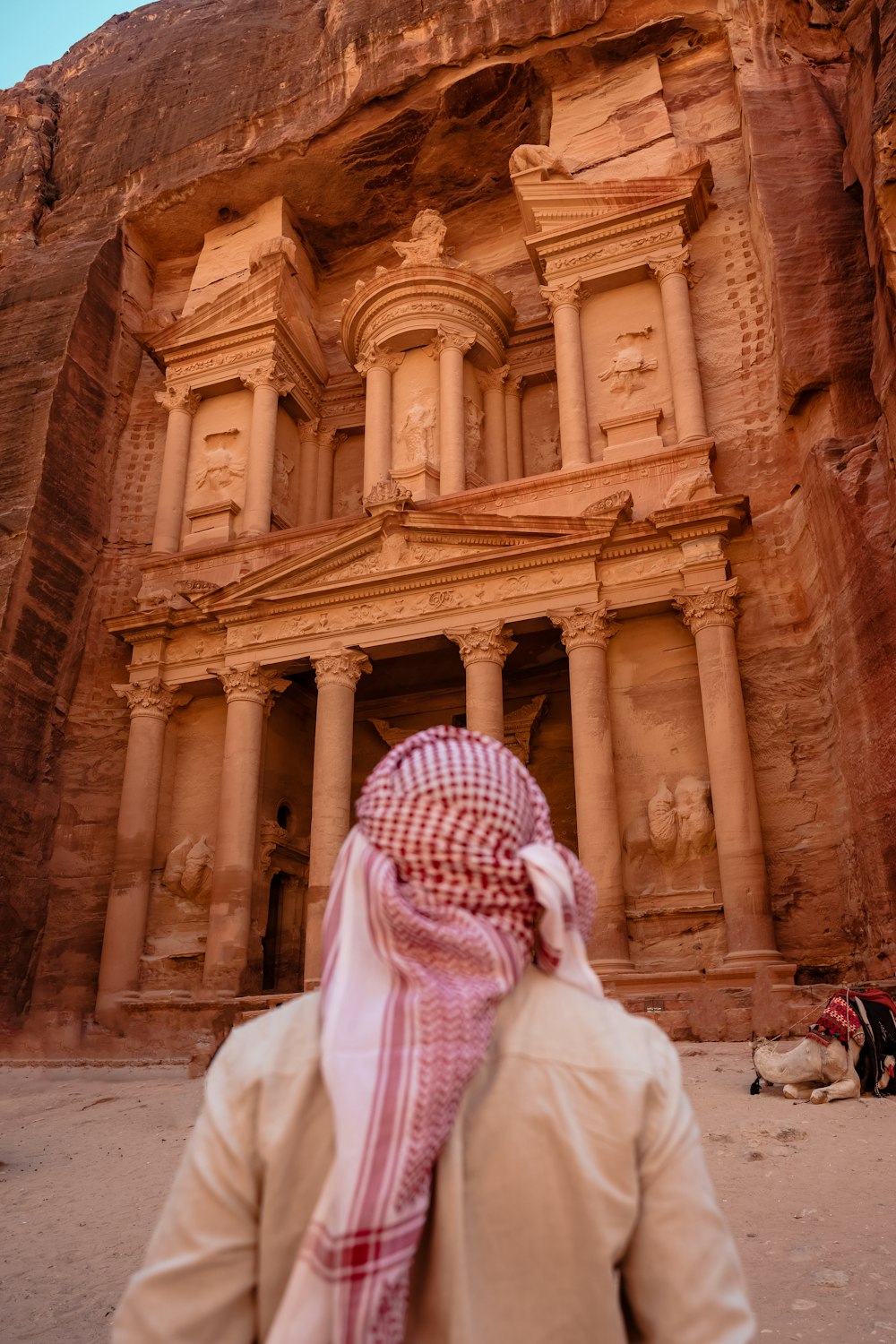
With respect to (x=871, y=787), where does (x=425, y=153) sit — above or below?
above

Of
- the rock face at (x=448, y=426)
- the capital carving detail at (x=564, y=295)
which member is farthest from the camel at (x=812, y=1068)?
the capital carving detail at (x=564, y=295)

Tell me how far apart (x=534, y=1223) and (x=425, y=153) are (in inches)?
931

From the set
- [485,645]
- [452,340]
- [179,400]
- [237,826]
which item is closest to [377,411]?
[452,340]

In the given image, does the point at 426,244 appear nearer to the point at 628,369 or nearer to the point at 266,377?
the point at 266,377

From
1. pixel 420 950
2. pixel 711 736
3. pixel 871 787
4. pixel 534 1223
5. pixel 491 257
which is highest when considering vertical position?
Result: pixel 491 257

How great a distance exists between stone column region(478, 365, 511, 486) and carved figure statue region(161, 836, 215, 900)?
8674mm

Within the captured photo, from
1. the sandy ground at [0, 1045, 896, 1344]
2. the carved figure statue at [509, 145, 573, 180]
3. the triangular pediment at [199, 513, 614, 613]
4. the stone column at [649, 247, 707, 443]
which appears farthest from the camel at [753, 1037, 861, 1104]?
the carved figure statue at [509, 145, 573, 180]

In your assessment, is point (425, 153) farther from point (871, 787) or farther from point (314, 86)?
point (871, 787)

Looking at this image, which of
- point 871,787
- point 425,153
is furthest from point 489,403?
point 871,787

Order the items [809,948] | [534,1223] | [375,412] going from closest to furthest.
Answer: [534,1223]
[809,948]
[375,412]

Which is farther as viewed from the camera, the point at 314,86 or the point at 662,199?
the point at 314,86

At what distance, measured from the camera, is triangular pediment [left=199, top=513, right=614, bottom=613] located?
50.7 feet

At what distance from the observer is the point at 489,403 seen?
20.3 m

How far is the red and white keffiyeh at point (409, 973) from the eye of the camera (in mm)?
1575
